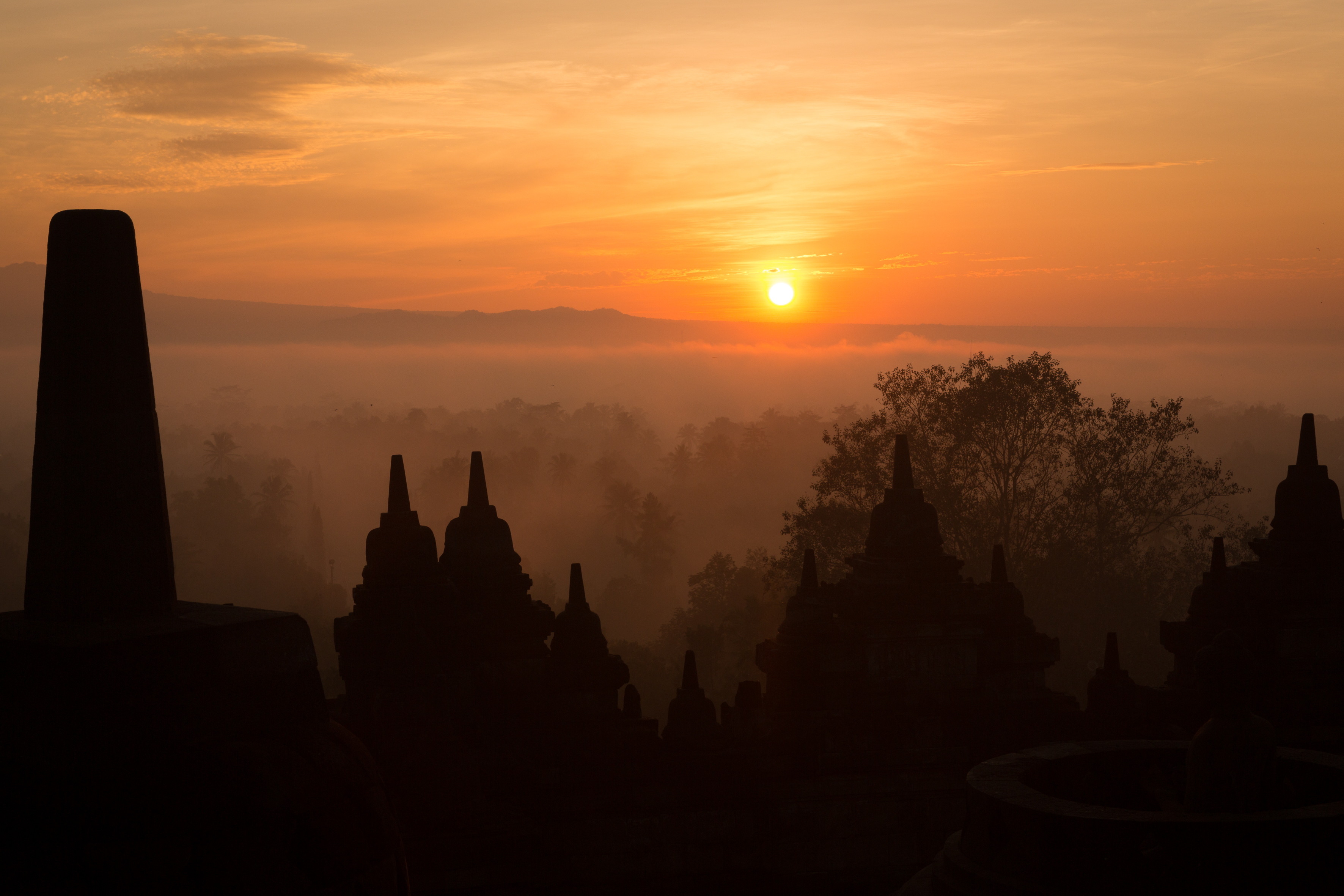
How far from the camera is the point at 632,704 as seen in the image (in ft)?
46.3

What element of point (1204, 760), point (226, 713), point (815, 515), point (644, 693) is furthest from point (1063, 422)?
point (226, 713)

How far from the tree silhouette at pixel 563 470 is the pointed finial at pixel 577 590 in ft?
368

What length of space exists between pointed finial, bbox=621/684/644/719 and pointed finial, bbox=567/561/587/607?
1325 mm

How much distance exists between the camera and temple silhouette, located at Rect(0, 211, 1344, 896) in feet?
16.4

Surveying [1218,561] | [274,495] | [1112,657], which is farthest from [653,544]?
[1218,561]

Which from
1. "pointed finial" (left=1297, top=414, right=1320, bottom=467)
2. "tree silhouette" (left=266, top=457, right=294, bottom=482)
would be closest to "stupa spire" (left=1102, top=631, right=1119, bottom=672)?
"pointed finial" (left=1297, top=414, right=1320, bottom=467)

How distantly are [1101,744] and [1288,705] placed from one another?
4.99 m

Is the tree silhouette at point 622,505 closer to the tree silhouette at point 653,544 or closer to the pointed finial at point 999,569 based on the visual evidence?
the tree silhouette at point 653,544

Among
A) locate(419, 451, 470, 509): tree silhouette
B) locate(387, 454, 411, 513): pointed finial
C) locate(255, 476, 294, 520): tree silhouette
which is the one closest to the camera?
locate(387, 454, 411, 513): pointed finial

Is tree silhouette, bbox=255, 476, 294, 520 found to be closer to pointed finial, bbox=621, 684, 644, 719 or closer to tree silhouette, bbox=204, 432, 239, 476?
tree silhouette, bbox=204, 432, 239, 476

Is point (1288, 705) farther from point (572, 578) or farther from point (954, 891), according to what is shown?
point (572, 578)

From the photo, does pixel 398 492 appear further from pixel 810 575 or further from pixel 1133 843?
pixel 1133 843

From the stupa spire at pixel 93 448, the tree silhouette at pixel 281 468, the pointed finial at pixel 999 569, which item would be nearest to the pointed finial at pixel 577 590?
the pointed finial at pixel 999 569

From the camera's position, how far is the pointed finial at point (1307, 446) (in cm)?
1394
